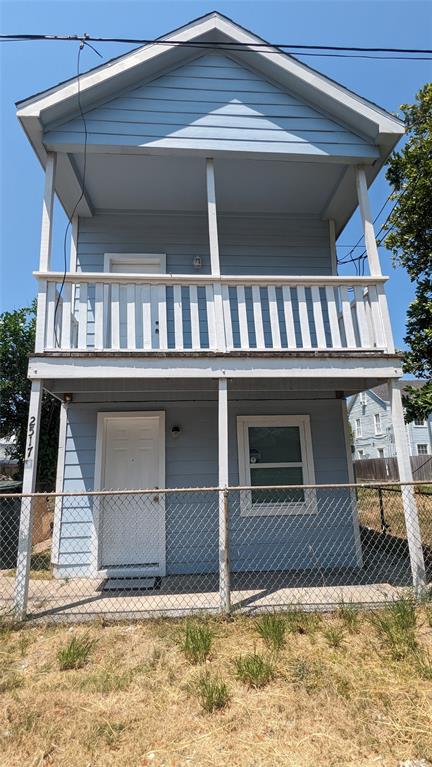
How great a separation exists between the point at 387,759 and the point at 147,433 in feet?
15.2

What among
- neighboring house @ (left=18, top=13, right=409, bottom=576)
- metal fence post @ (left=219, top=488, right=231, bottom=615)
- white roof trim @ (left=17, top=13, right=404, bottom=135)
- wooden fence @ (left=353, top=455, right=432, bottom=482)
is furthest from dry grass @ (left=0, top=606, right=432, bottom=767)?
wooden fence @ (left=353, top=455, right=432, bottom=482)

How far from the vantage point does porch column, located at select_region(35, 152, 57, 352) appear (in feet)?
15.4

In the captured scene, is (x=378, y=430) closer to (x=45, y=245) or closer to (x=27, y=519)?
(x=45, y=245)

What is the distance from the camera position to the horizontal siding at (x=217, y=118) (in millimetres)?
5297

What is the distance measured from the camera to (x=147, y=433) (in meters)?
6.17

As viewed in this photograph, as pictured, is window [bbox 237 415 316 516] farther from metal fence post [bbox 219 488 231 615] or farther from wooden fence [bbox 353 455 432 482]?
wooden fence [bbox 353 455 432 482]

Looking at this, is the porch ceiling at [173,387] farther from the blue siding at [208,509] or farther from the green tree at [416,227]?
the green tree at [416,227]

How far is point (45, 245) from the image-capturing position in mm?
4883

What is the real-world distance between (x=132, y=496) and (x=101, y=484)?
20.6 inches

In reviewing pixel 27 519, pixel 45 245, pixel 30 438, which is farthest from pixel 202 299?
pixel 27 519

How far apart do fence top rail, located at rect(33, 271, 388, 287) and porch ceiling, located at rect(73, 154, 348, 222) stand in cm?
182

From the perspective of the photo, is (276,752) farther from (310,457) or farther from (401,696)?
(310,457)

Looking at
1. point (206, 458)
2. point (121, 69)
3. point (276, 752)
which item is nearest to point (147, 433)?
point (206, 458)

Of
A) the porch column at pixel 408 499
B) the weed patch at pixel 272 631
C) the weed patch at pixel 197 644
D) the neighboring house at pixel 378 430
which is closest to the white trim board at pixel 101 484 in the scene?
the weed patch at pixel 197 644
